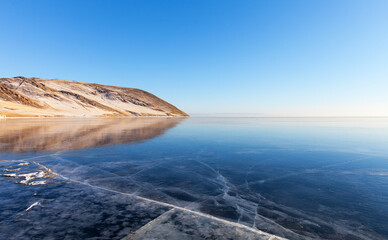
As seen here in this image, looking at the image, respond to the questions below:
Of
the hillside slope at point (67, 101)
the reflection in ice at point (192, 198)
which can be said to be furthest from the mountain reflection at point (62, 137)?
the hillside slope at point (67, 101)

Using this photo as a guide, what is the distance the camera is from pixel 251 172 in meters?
7.48

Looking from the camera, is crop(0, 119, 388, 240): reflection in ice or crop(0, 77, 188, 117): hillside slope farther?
crop(0, 77, 188, 117): hillside slope

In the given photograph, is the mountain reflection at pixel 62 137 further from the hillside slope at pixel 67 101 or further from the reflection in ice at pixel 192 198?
the hillside slope at pixel 67 101

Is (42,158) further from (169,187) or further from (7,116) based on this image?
(7,116)

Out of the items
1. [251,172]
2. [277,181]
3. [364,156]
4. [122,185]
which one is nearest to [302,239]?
[277,181]

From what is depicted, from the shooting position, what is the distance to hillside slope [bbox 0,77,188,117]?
64131 mm

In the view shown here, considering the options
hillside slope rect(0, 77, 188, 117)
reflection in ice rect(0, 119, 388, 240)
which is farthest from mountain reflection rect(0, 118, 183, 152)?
hillside slope rect(0, 77, 188, 117)

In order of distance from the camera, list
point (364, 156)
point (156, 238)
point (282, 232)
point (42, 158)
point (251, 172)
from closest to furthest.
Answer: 1. point (156, 238)
2. point (282, 232)
3. point (251, 172)
4. point (42, 158)
5. point (364, 156)

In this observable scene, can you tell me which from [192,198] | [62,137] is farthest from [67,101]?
[192,198]

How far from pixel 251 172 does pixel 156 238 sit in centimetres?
506

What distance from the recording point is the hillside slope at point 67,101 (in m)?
64.1

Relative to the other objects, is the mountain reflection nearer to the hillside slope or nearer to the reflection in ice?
the reflection in ice

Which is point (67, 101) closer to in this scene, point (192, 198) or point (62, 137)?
point (62, 137)

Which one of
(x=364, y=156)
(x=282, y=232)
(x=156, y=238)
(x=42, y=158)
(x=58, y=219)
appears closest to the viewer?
(x=156, y=238)
